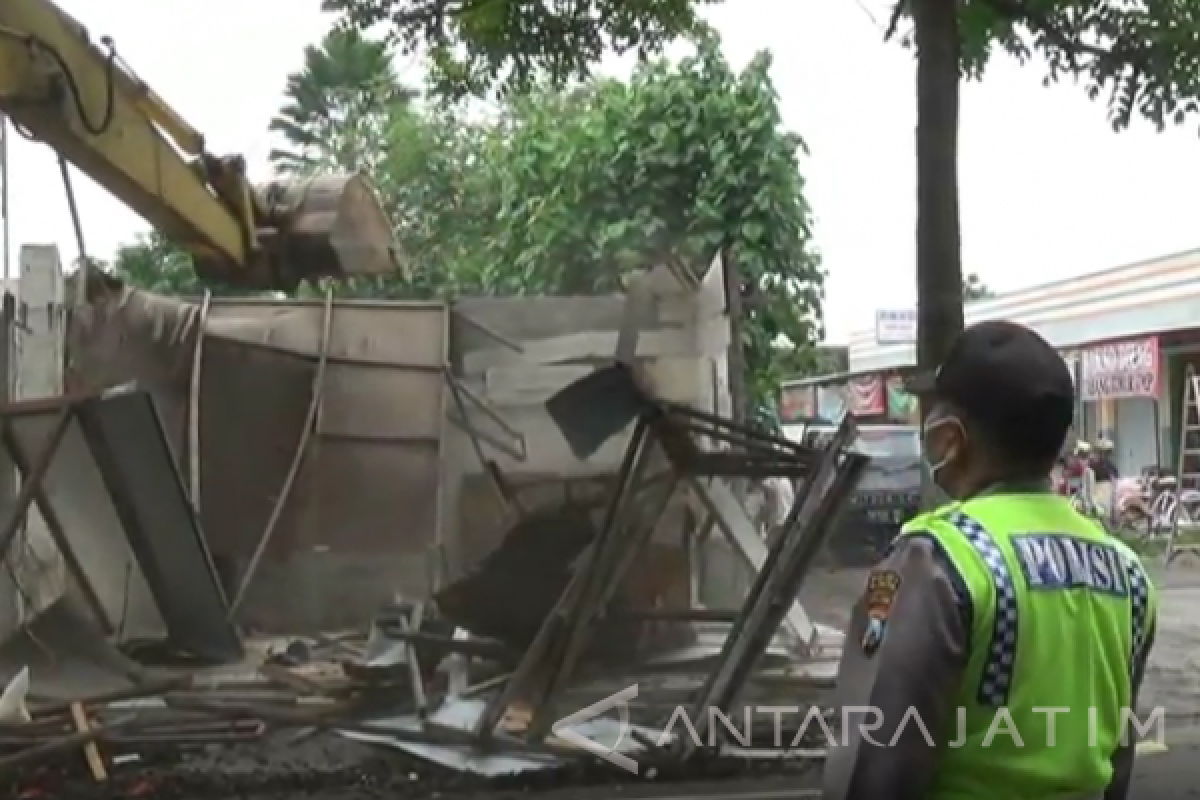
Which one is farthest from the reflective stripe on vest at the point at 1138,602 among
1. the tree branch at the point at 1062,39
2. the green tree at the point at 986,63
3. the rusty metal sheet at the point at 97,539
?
the rusty metal sheet at the point at 97,539

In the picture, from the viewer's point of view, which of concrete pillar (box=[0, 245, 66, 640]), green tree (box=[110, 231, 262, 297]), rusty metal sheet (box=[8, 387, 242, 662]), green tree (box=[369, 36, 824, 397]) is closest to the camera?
rusty metal sheet (box=[8, 387, 242, 662])

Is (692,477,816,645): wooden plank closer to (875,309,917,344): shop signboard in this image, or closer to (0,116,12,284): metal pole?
(0,116,12,284): metal pole

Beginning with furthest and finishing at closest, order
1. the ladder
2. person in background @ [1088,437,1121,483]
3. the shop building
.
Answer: the shop building
person in background @ [1088,437,1121,483]
the ladder

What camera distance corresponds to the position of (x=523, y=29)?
7.29 meters

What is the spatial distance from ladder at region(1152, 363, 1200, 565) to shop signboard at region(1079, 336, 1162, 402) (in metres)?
3.36

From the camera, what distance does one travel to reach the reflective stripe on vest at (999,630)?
1.93m

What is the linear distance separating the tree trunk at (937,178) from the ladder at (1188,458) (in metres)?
11.3

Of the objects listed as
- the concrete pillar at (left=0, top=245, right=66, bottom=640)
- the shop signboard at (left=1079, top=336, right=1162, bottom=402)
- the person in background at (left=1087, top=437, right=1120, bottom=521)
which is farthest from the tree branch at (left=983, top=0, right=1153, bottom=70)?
the shop signboard at (left=1079, top=336, right=1162, bottom=402)

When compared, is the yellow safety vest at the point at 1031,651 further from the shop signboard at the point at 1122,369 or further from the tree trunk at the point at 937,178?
the shop signboard at the point at 1122,369

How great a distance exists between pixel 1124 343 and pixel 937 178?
19.4 m

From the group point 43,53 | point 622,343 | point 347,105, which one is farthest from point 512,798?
point 347,105

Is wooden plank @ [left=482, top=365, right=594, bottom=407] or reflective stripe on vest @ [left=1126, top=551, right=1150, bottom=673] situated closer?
reflective stripe on vest @ [left=1126, top=551, right=1150, bottom=673]

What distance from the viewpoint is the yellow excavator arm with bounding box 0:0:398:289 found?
23.3ft

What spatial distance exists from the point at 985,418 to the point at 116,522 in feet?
25.6
